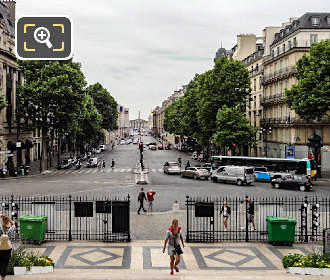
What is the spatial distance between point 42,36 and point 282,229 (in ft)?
40.7

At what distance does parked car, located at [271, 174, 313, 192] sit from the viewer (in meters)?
34.7

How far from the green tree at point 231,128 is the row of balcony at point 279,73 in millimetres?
8154

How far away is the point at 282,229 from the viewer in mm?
16141

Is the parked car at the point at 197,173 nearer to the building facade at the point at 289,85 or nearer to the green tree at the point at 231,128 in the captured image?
the green tree at the point at 231,128

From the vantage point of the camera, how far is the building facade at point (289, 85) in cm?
5062

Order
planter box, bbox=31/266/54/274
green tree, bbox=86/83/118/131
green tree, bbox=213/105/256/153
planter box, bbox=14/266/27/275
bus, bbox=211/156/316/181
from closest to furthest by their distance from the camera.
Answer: planter box, bbox=14/266/27/275 < planter box, bbox=31/266/54/274 < bus, bbox=211/156/316/181 < green tree, bbox=213/105/256/153 < green tree, bbox=86/83/118/131

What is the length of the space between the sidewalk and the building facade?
121ft

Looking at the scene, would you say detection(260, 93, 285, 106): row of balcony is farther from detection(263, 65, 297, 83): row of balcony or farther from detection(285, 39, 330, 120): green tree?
detection(285, 39, 330, 120): green tree

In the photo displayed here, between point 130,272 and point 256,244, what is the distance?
6385mm

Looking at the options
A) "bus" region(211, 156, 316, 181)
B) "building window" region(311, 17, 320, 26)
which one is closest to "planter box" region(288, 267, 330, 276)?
"bus" region(211, 156, 316, 181)

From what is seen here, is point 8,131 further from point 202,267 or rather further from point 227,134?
point 202,267

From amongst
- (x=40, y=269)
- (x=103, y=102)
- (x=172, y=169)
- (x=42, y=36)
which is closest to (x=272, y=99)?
(x=172, y=169)

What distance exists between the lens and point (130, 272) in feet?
41.3

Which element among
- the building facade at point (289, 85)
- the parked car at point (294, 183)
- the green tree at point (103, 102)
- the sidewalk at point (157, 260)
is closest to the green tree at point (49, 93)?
the parked car at point (294, 183)
